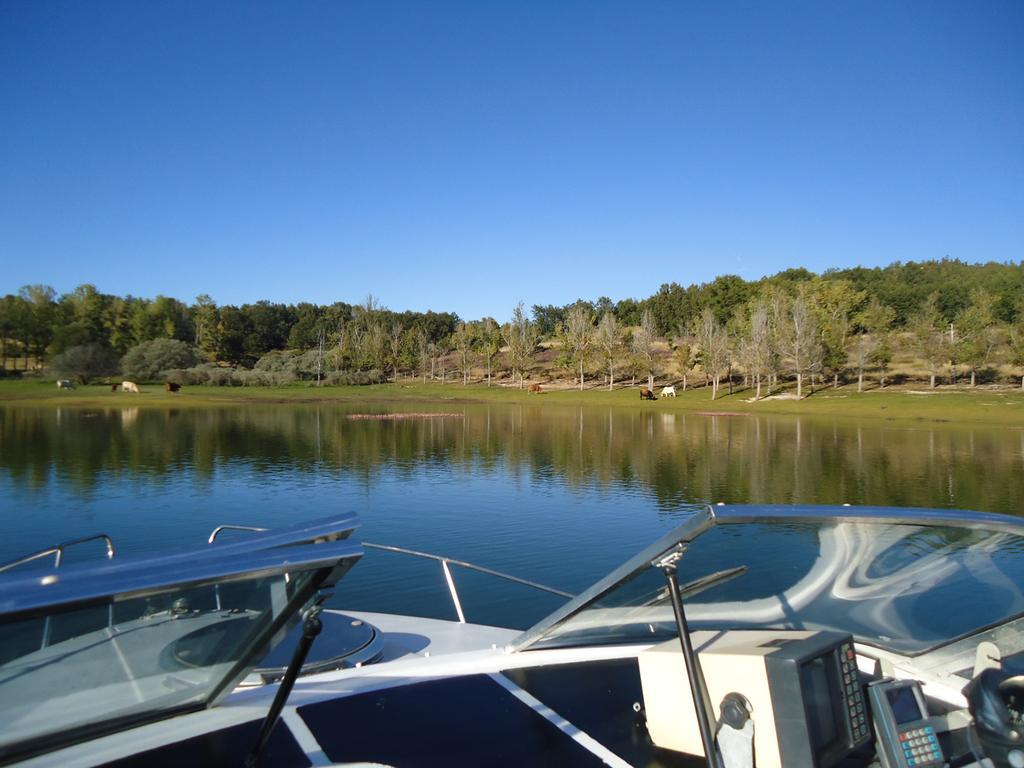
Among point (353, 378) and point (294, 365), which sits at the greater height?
point (294, 365)

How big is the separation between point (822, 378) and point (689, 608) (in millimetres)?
72266

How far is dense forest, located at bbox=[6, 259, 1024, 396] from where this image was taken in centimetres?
6312

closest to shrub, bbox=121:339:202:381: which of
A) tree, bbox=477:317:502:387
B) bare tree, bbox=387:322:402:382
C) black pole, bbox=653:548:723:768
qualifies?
bare tree, bbox=387:322:402:382

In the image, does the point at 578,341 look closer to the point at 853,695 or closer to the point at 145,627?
the point at 853,695

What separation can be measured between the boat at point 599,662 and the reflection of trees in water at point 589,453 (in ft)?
47.6

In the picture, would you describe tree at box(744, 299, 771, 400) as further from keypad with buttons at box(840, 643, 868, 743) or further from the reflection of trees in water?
keypad with buttons at box(840, 643, 868, 743)

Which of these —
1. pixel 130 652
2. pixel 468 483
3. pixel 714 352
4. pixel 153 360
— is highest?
pixel 153 360

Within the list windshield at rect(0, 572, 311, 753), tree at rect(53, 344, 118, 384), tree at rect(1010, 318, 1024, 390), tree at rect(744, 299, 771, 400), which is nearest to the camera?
windshield at rect(0, 572, 311, 753)

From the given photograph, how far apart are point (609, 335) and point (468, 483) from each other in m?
60.0

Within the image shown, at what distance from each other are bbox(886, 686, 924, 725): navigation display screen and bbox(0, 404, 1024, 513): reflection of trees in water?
48.7 ft

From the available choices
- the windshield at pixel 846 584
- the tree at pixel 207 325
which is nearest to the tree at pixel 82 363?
the tree at pixel 207 325

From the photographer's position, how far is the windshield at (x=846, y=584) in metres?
2.64

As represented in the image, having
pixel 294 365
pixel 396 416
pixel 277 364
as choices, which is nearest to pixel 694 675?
pixel 396 416

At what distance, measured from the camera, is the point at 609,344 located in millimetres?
78062
